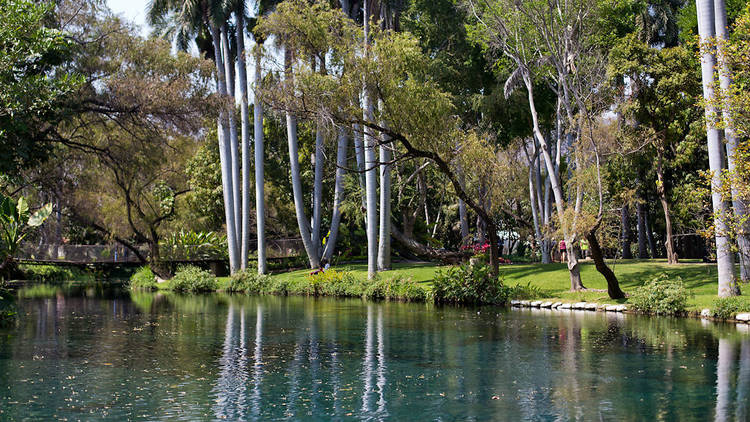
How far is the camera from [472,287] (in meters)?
25.6

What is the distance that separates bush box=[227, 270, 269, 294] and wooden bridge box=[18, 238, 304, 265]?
6200 mm

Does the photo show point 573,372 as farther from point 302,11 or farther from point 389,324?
point 302,11

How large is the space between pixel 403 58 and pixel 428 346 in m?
10.1

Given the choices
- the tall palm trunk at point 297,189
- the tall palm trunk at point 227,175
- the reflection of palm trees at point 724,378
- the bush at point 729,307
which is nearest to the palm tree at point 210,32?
the tall palm trunk at point 227,175

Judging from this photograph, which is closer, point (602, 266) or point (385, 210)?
point (602, 266)

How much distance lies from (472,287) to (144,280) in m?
20.5

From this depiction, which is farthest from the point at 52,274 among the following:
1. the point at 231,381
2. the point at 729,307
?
the point at 729,307

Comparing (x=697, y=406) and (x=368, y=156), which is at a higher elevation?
(x=368, y=156)

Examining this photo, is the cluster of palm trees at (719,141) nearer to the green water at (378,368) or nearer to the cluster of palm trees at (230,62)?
the green water at (378,368)

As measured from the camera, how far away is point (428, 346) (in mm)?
15727

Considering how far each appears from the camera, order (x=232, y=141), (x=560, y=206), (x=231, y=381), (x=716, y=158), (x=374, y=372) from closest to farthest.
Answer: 1. (x=231, y=381)
2. (x=374, y=372)
3. (x=716, y=158)
4. (x=560, y=206)
5. (x=232, y=141)

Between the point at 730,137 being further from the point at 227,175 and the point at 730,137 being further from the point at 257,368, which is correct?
the point at 227,175

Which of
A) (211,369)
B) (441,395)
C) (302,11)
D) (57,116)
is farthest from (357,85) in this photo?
(441,395)

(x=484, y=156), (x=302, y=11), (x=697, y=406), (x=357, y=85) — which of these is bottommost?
(x=697, y=406)
